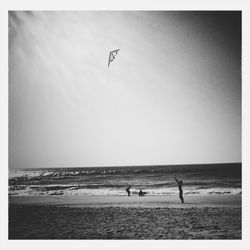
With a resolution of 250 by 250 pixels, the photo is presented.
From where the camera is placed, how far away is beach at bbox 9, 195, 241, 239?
13.5ft

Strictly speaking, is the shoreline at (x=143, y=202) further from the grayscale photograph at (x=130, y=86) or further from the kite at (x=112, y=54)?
the kite at (x=112, y=54)

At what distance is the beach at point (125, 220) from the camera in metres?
4.11

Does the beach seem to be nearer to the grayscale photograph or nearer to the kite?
the grayscale photograph

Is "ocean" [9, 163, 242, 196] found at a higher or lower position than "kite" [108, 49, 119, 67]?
lower

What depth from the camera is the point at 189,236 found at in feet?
13.3

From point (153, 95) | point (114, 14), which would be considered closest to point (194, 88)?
point (153, 95)

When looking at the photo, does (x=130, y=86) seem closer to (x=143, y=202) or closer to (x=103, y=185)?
(x=143, y=202)

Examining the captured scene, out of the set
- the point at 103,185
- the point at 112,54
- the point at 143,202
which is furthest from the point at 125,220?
the point at 103,185

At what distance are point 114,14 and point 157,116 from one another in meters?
1.82

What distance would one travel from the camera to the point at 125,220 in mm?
4559

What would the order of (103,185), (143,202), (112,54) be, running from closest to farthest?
(112,54) → (143,202) → (103,185)

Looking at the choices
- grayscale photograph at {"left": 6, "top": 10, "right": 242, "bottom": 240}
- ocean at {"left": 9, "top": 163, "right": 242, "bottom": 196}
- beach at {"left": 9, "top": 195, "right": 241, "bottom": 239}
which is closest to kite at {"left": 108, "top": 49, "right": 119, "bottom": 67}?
grayscale photograph at {"left": 6, "top": 10, "right": 242, "bottom": 240}

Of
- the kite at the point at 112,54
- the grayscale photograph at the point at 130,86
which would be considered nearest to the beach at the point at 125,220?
the grayscale photograph at the point at 130,86
